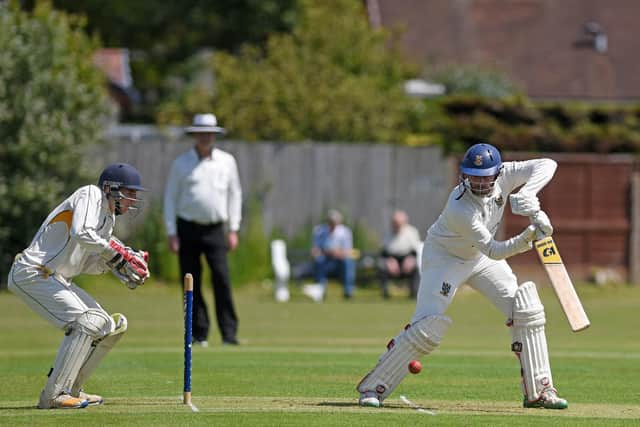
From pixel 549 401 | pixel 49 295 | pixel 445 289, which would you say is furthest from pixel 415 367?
pixel 49 295

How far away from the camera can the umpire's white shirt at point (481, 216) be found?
28.9 feet

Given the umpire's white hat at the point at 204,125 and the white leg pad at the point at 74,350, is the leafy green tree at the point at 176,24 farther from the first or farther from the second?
the white leg pad at the point at 74,350

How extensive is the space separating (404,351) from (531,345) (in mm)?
832

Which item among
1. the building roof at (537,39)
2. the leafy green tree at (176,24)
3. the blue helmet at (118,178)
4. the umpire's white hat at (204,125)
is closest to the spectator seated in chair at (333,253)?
the umpire's white hat at (204,125)

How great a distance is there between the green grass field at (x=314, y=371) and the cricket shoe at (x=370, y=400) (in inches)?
5.1

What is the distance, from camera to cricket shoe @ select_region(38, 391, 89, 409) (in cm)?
881

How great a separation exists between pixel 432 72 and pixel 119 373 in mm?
24077

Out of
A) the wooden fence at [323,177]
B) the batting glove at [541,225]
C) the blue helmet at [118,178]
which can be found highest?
the blue helmet at [118,178]

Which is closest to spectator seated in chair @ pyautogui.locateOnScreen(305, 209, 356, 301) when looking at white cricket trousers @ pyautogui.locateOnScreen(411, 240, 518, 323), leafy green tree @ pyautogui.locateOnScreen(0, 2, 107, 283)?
leafy green tree @ pyautogui.locateOnScreen(0, 2, 107, 283)

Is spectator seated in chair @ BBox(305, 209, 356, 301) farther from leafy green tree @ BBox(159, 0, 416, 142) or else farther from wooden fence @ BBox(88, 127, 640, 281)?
leafy green tree @ BBox(159, 0, 416, 142)

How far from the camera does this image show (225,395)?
9547mm

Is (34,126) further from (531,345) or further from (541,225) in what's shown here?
(541,225)

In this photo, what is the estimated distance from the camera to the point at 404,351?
8805 mm

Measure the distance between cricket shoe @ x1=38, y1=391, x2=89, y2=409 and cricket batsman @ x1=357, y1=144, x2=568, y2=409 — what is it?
185 cm
